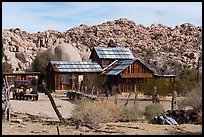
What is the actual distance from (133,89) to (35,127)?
30532mm

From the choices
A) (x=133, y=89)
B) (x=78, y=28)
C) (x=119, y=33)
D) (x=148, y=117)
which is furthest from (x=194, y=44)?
(x=148, y=117)

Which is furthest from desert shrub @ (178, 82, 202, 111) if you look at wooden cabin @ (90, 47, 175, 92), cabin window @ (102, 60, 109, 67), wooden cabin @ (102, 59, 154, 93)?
cabin window @ (102, 60, 109, 67)

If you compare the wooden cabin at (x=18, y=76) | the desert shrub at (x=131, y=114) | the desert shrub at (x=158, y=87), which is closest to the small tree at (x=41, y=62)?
the wooden cabin at (x=18, y=76)

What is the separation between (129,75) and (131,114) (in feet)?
86.3

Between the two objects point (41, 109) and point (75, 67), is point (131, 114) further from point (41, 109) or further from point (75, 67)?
point (75, 67)

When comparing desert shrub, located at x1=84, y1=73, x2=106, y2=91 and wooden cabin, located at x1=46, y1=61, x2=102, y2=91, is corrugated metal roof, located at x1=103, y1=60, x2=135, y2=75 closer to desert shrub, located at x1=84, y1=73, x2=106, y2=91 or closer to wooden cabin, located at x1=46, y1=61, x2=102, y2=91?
wooden cabin, located at x1=46, y1=61, x2=102, y2=91

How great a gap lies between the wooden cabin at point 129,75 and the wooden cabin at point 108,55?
4.07 m

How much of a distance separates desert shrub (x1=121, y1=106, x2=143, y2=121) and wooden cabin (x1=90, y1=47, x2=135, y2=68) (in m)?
30.7

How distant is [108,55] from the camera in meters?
49.7

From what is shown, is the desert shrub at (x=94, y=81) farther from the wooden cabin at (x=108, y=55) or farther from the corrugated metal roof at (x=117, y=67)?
the wooden cabin at (x=108, y=55)

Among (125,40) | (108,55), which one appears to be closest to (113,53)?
(108,55)

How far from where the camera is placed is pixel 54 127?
563 inches

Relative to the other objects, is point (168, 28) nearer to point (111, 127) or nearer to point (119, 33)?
point (119, 33)

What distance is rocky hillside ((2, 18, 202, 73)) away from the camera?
269ft
